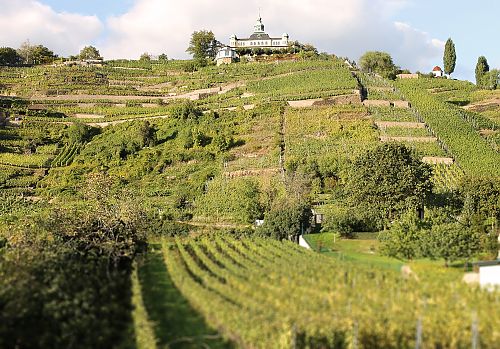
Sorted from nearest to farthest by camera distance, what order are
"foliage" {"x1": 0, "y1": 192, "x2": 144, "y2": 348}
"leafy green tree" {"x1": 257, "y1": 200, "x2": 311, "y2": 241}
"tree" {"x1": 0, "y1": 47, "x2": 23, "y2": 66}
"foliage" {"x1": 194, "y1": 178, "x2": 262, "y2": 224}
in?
"foliage" {"x1": 0, "y1": 192, "x2": 144, "y2": 348}
"leafy green tree" {"x1": 257, "y1": 200, "x2": 311, "y2": 241}
"foliage" {"x1": 194, "y1": 178, "x2": 262, "y2": 224}
"tree" {"x1": 0, "y1": 47, "x2": 23, "y2": 66}

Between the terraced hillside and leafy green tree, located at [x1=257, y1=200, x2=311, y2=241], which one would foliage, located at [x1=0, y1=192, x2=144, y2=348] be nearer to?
the terraced hillside

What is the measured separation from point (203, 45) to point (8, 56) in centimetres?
3131

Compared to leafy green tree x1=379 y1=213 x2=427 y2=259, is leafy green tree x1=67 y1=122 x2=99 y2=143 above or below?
above

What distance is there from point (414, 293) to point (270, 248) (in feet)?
42.3

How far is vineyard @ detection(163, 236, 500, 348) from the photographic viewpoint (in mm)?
15984

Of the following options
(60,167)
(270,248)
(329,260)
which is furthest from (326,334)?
(60,167)

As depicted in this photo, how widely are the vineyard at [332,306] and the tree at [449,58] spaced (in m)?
77.6

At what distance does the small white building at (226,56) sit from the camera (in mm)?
92562

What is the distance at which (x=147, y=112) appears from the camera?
234 ft

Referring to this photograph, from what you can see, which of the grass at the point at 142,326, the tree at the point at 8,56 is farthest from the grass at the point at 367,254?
the tree at the point at 8,56

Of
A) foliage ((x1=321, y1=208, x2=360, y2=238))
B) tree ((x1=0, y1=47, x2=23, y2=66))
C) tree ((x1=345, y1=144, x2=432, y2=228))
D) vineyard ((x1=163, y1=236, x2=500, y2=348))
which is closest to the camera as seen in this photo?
vineyard ((x1=163, y1=236, x2=500, y2=348))

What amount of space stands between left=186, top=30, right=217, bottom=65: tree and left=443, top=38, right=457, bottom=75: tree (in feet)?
126

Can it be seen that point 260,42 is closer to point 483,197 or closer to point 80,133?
point 80,133

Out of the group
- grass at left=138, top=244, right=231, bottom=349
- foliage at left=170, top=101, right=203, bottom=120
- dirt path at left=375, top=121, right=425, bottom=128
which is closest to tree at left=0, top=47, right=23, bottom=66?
foliage at left=170, top=101, right=203, bottom=120
